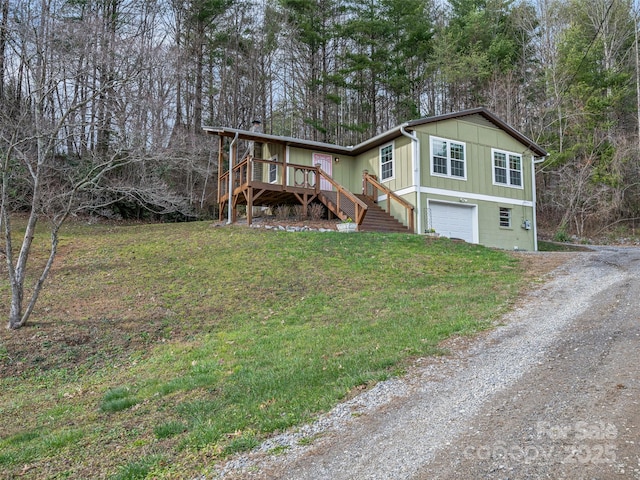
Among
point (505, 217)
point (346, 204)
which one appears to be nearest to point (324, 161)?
point (346, 204)

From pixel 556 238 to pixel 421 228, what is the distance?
9.44 meters

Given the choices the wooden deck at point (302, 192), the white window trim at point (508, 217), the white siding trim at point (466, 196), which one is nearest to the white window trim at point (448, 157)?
the white siding trim at point (466, 196)

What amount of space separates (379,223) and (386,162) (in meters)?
3.03

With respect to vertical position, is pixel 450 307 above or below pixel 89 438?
above

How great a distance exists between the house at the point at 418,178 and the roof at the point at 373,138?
4 cm

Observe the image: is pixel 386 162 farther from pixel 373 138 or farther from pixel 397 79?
pixel 397 79

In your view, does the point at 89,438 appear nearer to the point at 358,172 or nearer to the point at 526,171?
the point at 358,172

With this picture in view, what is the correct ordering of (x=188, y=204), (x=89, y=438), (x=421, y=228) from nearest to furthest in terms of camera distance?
1. (x=89, y=438)
2. (x=421, y=228)
3. (x=188, y=204)

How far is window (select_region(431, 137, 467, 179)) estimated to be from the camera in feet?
52.6

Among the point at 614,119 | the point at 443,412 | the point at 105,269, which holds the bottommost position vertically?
the point at 443,412

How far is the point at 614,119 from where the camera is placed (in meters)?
24.3

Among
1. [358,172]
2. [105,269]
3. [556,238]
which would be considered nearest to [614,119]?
[556,238]

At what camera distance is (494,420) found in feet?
11.3

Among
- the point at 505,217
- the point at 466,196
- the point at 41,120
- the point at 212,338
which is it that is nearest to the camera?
the point at 212,338
